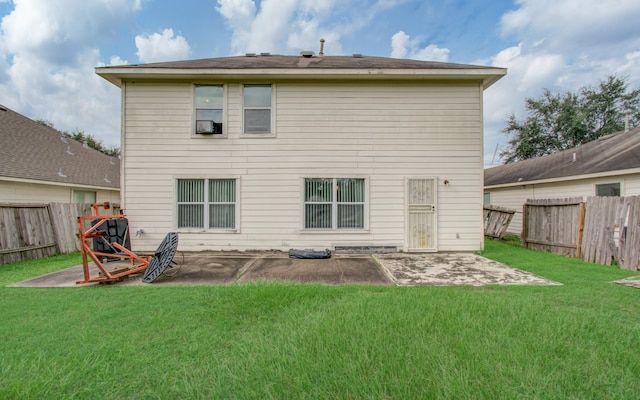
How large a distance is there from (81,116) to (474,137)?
129 feet

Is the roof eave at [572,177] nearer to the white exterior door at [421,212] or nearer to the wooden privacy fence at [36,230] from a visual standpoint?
the white exterior door at [421,212]

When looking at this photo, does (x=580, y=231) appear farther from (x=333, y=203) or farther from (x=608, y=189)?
(x=333, y=203)

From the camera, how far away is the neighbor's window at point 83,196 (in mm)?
11895

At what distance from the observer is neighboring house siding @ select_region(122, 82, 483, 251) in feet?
23.8

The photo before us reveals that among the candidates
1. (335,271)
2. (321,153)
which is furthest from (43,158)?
(335,271)

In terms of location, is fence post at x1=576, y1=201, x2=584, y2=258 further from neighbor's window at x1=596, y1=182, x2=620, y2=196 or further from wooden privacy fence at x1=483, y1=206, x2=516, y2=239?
neighbor's window at x1=596, y1=182, x2=620, y2=196

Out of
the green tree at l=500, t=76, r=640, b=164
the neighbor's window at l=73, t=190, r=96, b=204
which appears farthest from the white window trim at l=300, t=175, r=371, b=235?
the green tree at l=500, t=76, r=640, b=164

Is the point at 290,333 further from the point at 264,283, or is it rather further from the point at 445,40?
the point at 445,40

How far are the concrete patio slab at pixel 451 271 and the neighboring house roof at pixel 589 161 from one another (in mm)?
6702

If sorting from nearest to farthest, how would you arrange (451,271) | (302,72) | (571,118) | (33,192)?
(451,271), (302,72), (33,192), (571,118)

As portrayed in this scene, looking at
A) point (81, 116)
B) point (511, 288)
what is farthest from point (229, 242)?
point (81, 116)

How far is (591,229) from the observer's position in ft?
19.7

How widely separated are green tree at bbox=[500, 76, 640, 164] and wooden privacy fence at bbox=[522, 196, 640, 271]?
72.1 feet

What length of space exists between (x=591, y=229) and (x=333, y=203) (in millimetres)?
5983
